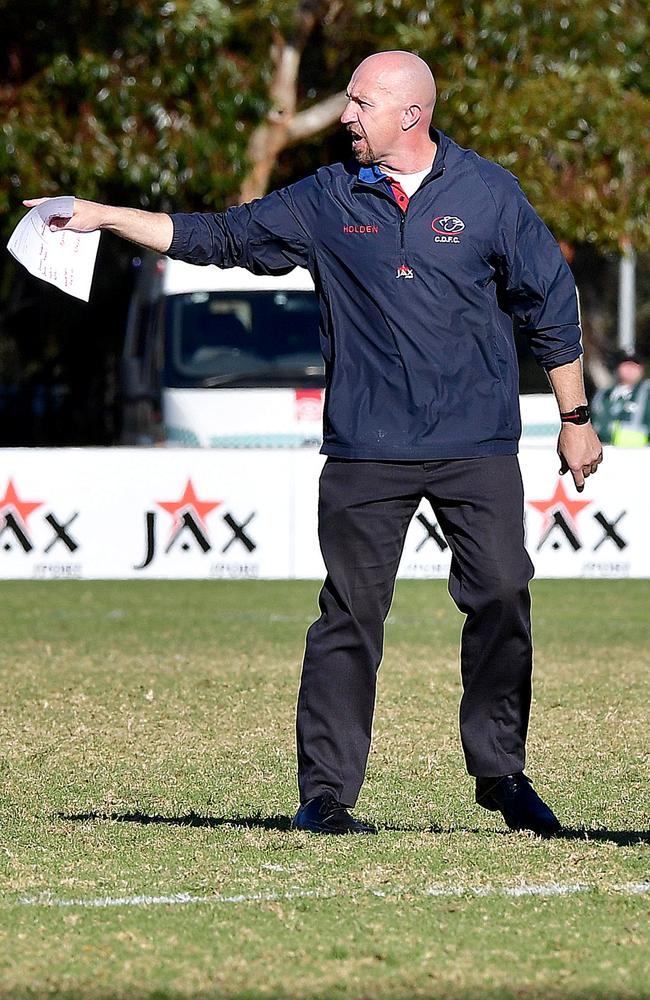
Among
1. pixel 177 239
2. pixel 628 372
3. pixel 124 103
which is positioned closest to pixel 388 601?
pixel 177 239

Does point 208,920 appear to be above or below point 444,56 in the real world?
below

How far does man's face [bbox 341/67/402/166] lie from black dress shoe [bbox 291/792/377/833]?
5.79ft

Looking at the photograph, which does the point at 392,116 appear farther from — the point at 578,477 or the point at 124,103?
the point at 124,103

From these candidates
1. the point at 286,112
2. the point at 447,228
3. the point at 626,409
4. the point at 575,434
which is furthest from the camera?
the point at 286,112

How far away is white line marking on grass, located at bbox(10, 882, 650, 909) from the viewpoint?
14.7ft

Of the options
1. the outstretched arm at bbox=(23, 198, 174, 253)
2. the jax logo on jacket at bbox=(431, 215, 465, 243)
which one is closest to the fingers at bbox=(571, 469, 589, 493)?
the jax logo on jacket at bbox=(431, 215, 465, 243)

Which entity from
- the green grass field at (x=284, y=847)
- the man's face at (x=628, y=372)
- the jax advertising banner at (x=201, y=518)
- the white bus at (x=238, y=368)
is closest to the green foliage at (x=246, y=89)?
the white bus at (x=238, y=368)

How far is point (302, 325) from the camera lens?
17.1 m

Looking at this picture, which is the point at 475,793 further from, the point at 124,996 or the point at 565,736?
the point at 124,996

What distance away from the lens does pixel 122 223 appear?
5.37 m

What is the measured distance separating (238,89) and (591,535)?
964 cm

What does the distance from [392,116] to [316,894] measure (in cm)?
212

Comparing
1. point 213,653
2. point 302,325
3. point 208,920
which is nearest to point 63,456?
point 213,653

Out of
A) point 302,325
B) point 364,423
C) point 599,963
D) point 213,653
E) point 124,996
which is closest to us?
point 124,996
